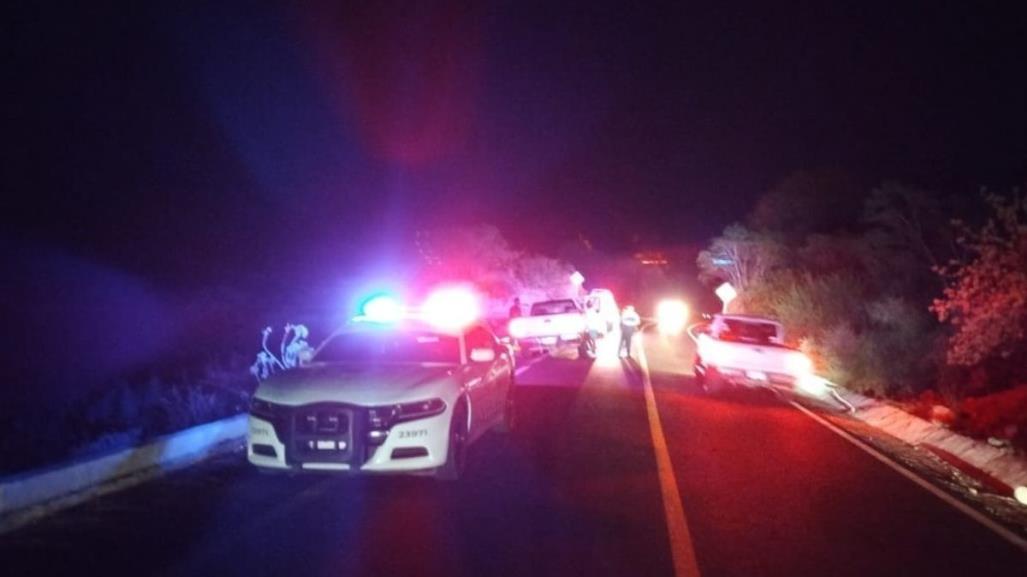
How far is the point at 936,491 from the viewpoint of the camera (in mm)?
10859

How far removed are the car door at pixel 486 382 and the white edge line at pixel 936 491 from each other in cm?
492

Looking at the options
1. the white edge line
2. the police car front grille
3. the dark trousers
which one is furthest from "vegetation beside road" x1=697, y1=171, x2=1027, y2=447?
the police car front grille

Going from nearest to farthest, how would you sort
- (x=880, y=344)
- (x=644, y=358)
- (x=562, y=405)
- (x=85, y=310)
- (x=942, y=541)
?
(x=942, y=541) < (x=562, y=405) < (x=880, y=344) < (x=85, y=310) < (x=644, y=358)

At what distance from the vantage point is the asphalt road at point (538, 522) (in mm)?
7184

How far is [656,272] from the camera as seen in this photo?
119688mm

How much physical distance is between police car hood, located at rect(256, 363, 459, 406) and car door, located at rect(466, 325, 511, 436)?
62 centimetres

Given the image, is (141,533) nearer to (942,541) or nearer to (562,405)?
(942,541)

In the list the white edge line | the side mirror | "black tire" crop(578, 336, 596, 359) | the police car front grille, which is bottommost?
the white edge line

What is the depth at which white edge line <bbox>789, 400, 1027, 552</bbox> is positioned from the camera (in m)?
8.87

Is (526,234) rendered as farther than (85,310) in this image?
Yes

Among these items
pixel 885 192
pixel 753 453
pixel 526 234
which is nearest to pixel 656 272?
pixel 526 234

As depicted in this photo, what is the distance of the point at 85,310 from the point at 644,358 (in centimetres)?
1538

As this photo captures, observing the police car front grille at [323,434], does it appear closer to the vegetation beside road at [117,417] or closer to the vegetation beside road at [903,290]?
the vegetation beside road at [117,417]

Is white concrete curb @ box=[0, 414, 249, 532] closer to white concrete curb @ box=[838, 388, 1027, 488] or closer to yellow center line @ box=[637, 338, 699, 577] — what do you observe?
yellow center line @ box=[637, 338, 699, 577]
